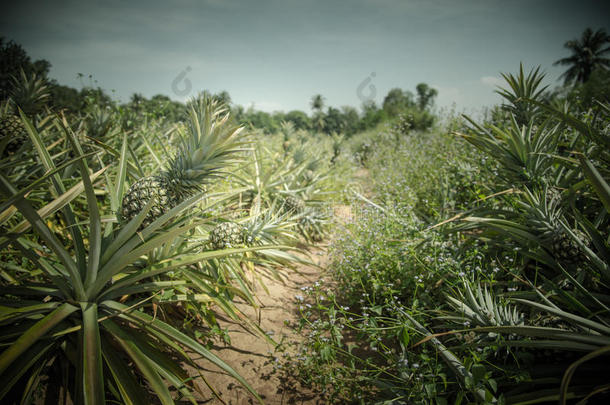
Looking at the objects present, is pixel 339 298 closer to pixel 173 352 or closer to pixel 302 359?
pixel 302 359

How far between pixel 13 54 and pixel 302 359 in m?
22.2

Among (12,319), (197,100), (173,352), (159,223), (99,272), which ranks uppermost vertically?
(197,100)

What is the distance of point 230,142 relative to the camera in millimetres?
2072

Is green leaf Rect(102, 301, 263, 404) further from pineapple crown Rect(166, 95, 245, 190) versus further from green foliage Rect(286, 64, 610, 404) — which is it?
pineapple crown Rect(166, 95, 245, 190)

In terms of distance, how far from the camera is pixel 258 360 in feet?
7.29

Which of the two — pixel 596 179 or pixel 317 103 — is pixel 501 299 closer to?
pixel 596 179

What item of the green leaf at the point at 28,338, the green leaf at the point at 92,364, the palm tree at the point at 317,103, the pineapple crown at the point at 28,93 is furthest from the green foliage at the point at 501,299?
the palm tree at the point at 317,103

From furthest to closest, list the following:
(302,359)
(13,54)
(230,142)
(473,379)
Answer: (13,54) < (230,142) < (302,359) < (473,379)

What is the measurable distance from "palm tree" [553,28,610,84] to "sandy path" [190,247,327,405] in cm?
5227

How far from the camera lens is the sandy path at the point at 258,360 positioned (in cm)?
187

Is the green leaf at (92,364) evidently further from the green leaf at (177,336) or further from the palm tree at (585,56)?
the palm tree at (585,56)

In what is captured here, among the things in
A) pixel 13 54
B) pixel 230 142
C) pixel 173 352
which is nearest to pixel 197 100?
pixel 230 142

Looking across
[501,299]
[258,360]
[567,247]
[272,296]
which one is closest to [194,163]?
[258,360]

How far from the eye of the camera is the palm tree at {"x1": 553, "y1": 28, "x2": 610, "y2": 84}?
32.3m
